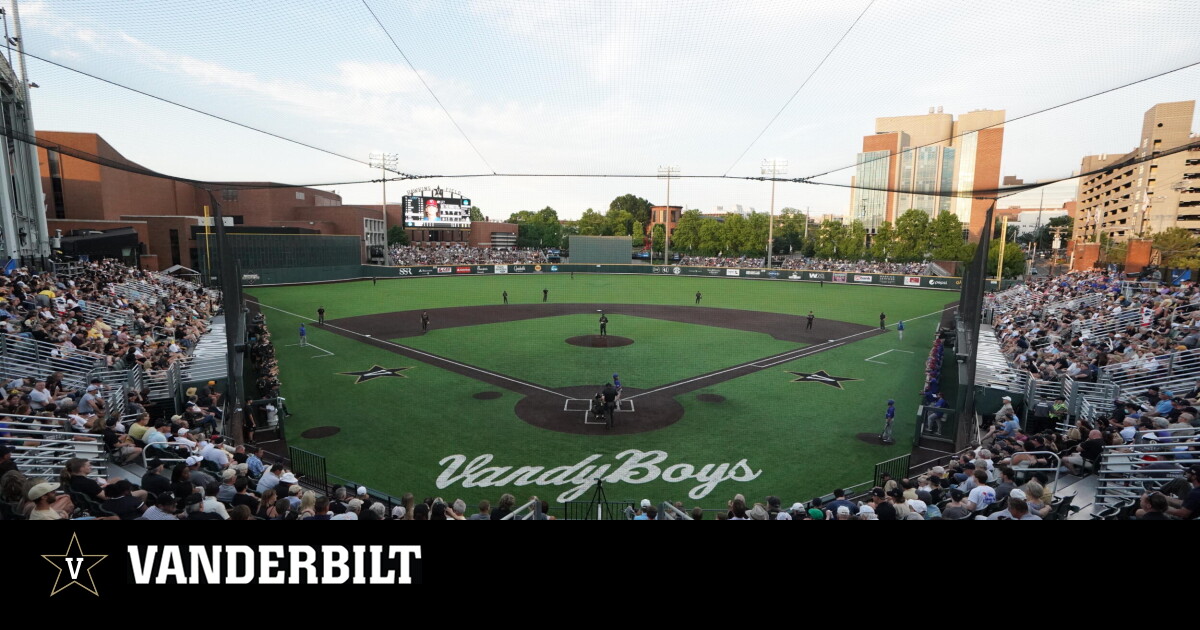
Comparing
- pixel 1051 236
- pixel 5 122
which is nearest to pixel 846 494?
pixel 5 122

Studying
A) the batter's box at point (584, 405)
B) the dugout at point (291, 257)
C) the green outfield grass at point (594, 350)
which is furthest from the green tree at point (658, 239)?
the batter's box at point (584, 405)

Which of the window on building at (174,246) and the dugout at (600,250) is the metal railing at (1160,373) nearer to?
the window on building at (174,246)

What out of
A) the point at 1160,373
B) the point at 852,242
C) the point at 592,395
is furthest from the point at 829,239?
the point at 1160,373

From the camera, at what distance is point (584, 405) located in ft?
60.1

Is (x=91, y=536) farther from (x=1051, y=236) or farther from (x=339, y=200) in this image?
(x=1051, y=236)

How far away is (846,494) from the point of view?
478 inches

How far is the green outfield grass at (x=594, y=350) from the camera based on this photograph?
22531mm

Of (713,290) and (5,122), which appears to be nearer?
(5,122)

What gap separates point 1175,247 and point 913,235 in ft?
97.2

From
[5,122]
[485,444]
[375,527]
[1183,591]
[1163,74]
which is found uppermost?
[5,122]

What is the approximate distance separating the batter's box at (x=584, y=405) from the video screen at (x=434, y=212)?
70.3m

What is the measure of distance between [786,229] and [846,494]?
104 meters

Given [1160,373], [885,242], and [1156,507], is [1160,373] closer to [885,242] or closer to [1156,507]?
[1156,507]

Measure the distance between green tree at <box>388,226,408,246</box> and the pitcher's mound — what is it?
284 feet
